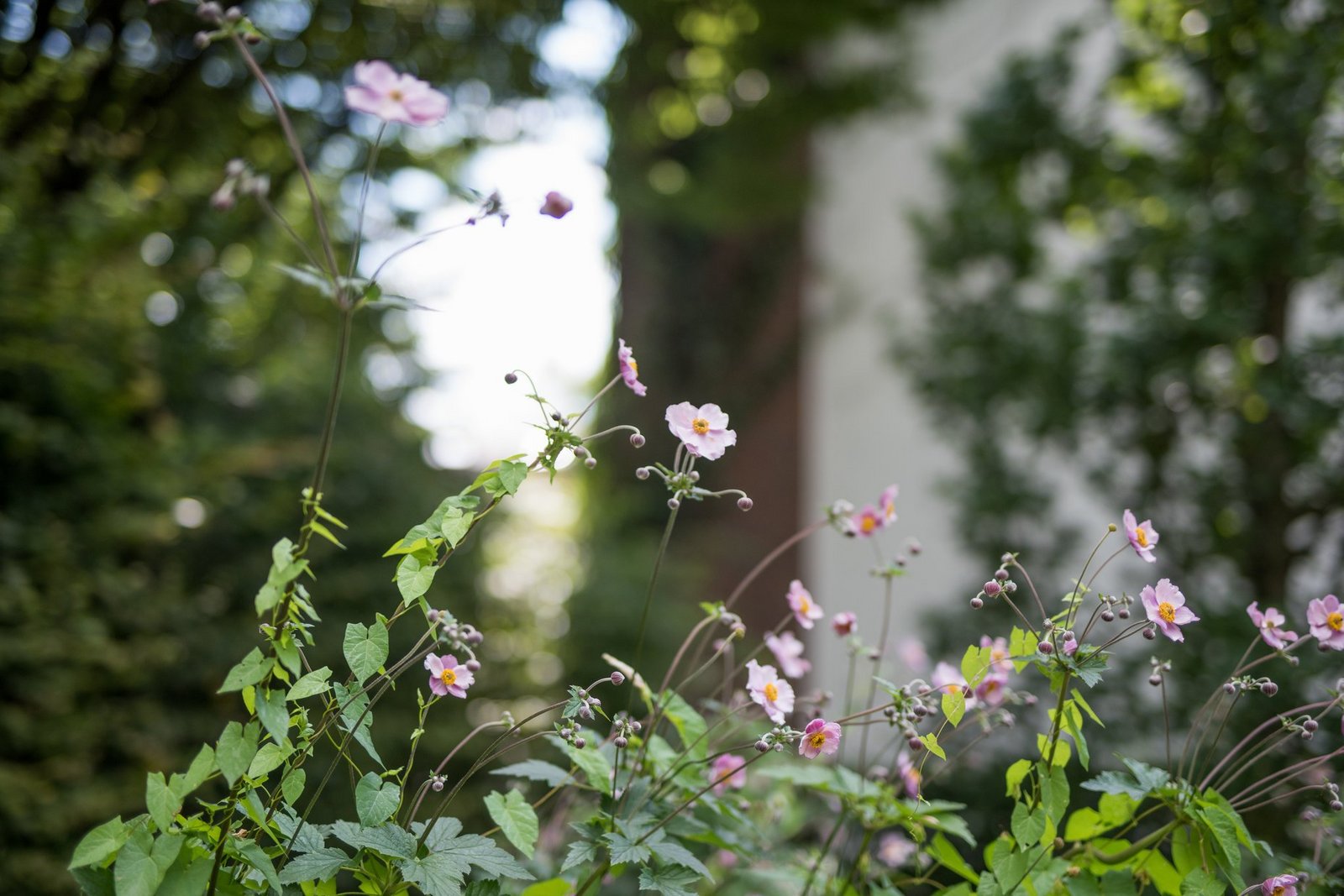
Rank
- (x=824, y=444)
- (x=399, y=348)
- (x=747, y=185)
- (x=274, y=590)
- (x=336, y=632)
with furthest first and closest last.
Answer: (x=824, y=444) → (x=747, y=185) → (x=399, y=348) → (x=336, y=632) → (x=274, y=590)

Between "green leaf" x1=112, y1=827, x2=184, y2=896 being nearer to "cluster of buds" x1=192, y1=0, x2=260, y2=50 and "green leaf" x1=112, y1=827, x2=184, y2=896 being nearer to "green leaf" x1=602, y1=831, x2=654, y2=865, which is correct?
"green leaf" x1=602, y1=831, x2=654, y2=865

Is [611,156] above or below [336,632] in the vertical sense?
above

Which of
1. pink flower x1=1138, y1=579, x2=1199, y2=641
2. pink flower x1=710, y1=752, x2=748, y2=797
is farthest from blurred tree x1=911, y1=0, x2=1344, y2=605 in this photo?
pink flower x1=710, y1=752, x2=748, y2=797

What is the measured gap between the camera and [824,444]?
18.7 ft

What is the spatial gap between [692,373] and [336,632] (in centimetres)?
280

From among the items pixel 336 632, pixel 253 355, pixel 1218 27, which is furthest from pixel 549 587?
pixel 1218 27

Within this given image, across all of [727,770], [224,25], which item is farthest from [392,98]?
[727,770]

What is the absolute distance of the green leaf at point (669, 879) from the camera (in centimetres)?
81

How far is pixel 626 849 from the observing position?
2.67 ft

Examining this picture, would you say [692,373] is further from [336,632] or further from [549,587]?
[336,632]

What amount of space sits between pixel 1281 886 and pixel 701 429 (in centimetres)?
64

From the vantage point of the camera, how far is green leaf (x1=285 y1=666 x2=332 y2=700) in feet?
2.43

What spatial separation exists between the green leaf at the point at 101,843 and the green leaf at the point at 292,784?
12cm

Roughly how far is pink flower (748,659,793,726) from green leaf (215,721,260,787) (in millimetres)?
418
